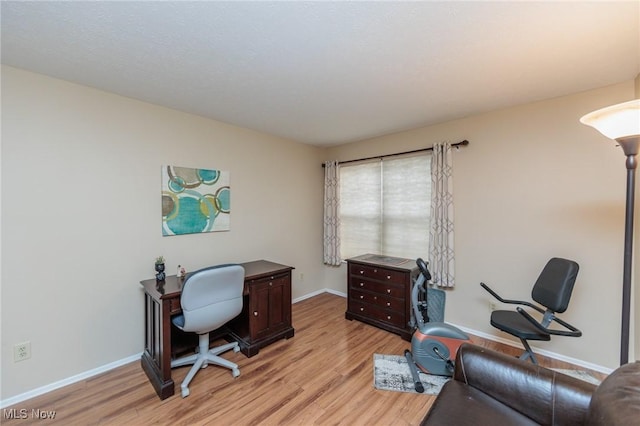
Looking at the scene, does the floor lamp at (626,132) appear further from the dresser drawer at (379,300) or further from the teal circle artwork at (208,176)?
the teal circle artwork at (208,176)

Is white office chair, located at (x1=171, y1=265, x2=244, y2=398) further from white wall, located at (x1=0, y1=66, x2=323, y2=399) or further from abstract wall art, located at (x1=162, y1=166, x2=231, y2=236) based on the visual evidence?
abstract wall art, located at (x1=162, y1=166, x2=231, y2=236)

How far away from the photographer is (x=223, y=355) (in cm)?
251

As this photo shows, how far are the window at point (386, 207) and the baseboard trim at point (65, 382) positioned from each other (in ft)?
9.57

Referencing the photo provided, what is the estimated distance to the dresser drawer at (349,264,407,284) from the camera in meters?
2.88

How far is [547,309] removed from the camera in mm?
2039

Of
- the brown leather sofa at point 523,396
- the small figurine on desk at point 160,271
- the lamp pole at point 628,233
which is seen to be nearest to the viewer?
the brown leather sofa at point 523,396

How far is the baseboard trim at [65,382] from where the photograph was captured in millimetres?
1843

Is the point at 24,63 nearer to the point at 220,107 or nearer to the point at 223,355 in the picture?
the point at 220,107

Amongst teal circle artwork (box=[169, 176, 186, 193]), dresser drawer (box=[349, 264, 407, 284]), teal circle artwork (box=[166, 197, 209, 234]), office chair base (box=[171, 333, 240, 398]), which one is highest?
teal circle artwork (box=[169, 176, 186, 193])

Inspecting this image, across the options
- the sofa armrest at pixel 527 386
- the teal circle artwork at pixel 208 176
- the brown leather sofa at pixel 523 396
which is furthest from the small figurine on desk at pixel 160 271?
the sofa armrest at pixel 527 386

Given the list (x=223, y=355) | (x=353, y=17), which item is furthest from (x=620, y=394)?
(x=223, y=355)

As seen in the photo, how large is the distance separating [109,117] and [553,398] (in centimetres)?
356

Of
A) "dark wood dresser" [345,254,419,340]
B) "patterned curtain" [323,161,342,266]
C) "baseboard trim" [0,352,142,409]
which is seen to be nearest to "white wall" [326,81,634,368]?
"dark wood dresser" [345,254,419,340]

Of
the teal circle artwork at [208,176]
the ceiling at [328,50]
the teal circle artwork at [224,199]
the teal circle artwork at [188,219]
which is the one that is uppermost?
the ceiling at [328,50]
